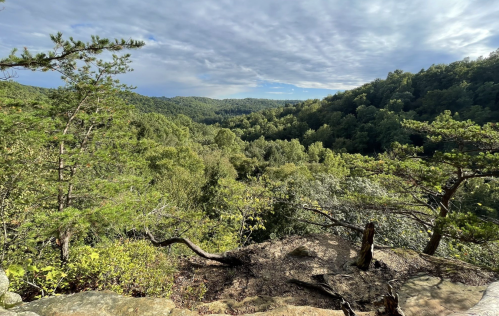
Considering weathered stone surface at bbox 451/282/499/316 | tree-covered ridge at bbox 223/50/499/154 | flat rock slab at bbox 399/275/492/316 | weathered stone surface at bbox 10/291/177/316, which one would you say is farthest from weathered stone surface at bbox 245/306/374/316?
tree-covered ridge at bbox 223/50/499/154

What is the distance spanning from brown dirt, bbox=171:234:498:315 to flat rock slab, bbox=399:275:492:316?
323mm

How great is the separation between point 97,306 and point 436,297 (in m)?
5.62

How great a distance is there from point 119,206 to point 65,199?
1.79 m

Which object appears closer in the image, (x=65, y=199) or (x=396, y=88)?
(x=65, y=199)

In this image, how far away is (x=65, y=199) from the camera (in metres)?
6.32

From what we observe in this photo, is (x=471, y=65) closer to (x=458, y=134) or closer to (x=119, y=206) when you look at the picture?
(x=458, y=134)

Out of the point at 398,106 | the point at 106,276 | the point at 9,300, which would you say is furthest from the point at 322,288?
the point at 398,106

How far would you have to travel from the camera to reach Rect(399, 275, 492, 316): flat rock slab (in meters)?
3.86

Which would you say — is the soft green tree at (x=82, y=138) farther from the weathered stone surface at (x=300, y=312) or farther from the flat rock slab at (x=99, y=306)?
the weathered stone surface at (x=300, y=312)

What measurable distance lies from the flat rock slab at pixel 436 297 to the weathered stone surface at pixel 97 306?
13.3ft

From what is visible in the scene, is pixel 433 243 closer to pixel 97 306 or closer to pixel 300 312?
pixel 300 312

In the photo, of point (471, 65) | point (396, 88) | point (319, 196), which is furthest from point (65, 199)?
point (396, 88)

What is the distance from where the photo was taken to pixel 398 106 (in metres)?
50.8

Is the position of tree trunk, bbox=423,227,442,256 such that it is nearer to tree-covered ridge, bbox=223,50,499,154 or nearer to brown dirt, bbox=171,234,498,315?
brown dirt, bbox=171,234,498,315
